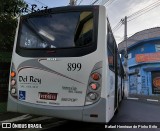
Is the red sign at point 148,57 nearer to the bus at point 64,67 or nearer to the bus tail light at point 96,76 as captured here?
the bus at point 64,67

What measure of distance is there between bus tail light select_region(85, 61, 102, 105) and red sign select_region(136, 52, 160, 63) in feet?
94.3

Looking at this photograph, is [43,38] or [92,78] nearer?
[92,78]

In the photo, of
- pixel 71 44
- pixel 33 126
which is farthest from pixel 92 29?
pixel 33 126

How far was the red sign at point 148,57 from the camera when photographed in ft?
110

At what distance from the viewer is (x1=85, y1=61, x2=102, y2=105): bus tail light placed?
5992mm

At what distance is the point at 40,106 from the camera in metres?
6.32

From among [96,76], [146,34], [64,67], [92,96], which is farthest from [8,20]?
[146,34]

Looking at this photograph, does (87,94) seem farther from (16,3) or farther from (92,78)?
(16,3)

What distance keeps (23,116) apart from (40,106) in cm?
345

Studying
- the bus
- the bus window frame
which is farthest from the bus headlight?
the bus window frame

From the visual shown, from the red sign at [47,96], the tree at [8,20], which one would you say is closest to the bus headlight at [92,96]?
the red sign at [47,96]

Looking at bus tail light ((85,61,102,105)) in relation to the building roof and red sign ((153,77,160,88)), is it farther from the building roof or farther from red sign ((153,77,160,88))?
the building roof

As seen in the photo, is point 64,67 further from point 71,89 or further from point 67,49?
point 71,89

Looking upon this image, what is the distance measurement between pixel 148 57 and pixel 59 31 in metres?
29.2
